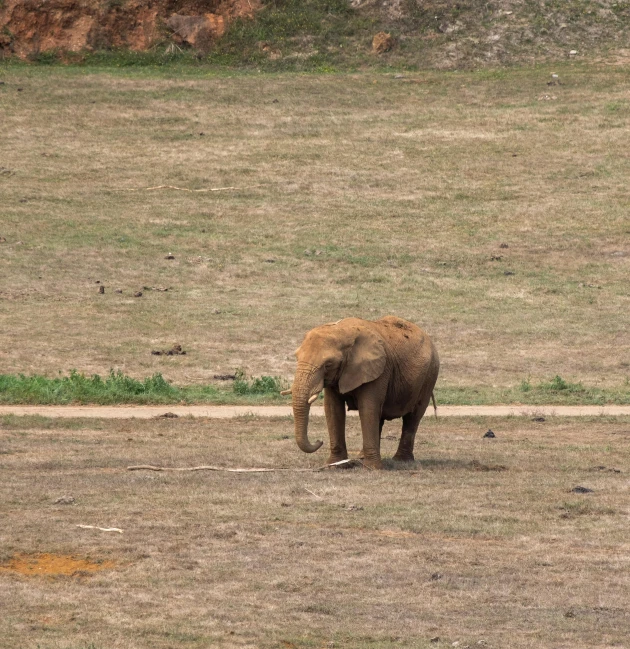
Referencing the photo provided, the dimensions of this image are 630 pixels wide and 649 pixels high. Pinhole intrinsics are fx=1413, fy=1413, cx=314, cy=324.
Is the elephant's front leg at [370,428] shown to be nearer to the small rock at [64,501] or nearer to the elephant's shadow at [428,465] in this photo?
the elephant's shadow at [428,465]

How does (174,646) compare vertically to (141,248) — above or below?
above

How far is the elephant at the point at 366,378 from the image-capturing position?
51.3 ft

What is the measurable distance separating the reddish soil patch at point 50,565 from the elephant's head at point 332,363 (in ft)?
13.8

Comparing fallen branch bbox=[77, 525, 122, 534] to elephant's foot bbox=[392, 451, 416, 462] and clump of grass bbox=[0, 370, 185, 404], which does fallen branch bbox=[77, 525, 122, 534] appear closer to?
elephant's foot bbox=[392, 451, 416, 462]

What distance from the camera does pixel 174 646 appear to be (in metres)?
9.89

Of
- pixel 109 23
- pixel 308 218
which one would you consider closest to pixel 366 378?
pixel 308 218

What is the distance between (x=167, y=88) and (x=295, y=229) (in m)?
12.7

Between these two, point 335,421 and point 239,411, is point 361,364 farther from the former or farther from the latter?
point 239,411

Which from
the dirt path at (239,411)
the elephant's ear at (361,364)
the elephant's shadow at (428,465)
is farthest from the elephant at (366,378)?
the dirt path at (239,411)

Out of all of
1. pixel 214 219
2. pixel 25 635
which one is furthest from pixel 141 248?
pixel 25 635

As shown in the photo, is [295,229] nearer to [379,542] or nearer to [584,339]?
[584,339]

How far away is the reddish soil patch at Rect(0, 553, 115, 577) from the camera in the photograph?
1152cm

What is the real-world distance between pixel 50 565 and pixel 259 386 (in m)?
12.2

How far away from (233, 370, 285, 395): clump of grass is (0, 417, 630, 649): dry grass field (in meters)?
5.61
